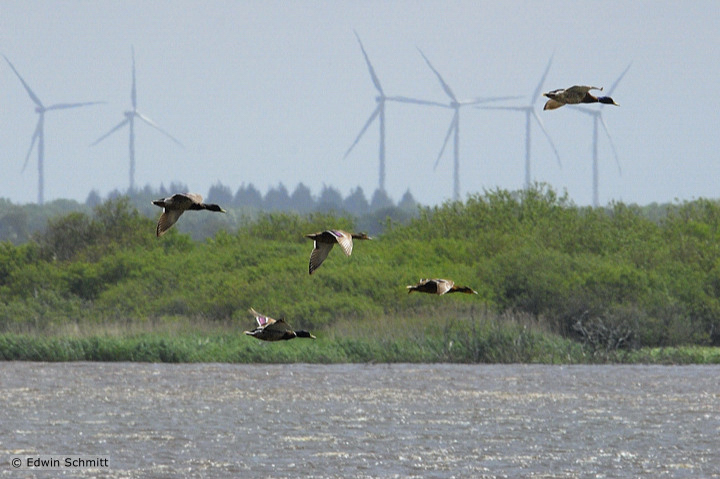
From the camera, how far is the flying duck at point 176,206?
9.19m

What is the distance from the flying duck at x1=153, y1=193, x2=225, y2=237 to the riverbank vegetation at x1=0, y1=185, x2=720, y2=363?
1678 inches

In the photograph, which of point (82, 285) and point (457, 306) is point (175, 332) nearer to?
point (457, 306)

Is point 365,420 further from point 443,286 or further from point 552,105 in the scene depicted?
point 443,286

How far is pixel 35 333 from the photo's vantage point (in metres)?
59.9

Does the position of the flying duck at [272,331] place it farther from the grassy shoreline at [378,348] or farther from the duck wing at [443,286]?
the grassy shoreline at [378,348]

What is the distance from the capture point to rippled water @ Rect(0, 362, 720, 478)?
34.6 metres

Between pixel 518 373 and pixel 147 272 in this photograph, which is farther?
pixel 147 272

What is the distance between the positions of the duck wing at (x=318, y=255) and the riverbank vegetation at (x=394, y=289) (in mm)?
42288

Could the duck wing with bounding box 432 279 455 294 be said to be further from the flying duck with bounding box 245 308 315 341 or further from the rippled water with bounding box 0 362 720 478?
the rippled water with bounding box 0 362 720 478

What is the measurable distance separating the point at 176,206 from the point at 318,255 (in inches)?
43.5

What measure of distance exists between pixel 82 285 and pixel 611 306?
33.1m

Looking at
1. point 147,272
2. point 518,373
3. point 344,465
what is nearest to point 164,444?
point 344,465

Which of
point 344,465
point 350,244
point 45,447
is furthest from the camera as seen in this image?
point 45,447

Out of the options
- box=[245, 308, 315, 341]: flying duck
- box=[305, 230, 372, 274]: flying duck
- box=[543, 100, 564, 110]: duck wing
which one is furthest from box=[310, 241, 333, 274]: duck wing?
box=[543, 100, 564, 110]: duck wing
